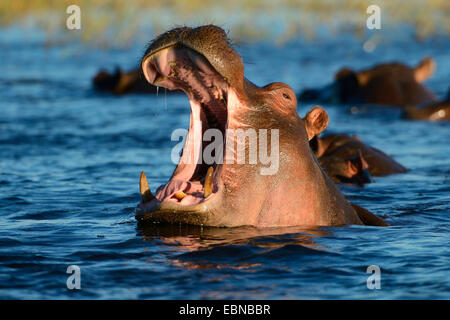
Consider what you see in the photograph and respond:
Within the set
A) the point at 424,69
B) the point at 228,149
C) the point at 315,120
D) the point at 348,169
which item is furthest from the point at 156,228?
the point at 424,69

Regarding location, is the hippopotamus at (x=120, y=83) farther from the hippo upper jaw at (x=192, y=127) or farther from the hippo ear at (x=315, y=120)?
the hippo upper jaw at (x=192, y=127)

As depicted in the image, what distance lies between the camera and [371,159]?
10.3m

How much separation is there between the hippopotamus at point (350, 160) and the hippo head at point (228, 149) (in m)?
3.03

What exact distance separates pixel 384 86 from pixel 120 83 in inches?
204

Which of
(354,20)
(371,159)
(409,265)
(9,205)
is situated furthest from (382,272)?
(354,20)

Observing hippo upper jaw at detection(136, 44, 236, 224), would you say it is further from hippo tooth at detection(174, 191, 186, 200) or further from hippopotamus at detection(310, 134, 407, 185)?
hippopotamus at detection(310, 134, 407, 185)

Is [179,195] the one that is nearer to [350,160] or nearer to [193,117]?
[193,117]

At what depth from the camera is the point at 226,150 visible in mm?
6066

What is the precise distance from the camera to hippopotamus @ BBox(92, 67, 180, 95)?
16.9 m

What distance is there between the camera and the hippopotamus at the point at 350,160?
31.1 ft

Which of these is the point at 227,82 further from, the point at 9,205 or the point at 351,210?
the point at 9,205

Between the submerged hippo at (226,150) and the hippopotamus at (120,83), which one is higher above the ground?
the hippopotamus at (120,83)

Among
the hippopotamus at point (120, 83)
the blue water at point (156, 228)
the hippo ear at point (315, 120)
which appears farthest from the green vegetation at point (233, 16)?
the hippo ear at point (315, 120)

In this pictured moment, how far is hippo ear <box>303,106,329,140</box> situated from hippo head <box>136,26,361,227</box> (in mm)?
230
